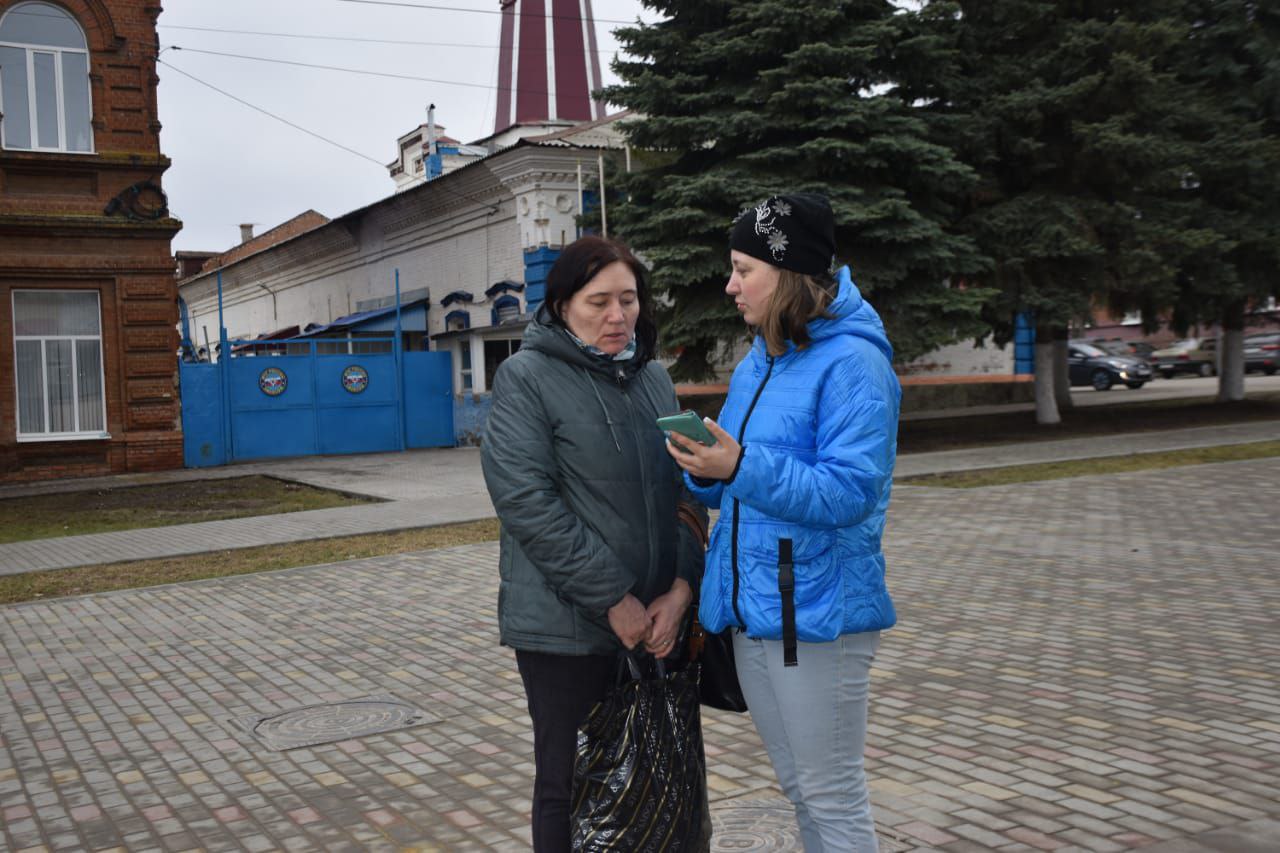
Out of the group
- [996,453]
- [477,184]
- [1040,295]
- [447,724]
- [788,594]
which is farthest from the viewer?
[477,184]

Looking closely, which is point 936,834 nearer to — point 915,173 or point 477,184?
point 915,173

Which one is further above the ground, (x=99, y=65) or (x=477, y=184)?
(x=99, y=65)

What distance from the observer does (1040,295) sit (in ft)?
62.3

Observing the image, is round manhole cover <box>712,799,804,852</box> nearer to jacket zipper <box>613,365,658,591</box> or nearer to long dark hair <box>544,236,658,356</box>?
jacket zipper <box>613,365,658,591</box>

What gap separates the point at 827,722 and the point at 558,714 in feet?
2.21

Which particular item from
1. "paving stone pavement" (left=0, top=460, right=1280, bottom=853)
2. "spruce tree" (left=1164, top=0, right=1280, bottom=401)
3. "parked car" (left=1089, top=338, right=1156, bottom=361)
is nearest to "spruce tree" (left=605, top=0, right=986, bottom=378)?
"spruce tree" (left=1164, top=0, right=1280, bottom=401)

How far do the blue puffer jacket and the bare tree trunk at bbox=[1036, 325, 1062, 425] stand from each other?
66.8ft

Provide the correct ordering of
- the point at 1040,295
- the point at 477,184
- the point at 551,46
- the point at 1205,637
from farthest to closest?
the point at 551,46 < the point at 477,184 < the point at 1040,295 < the point at 1205,637

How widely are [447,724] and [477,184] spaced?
1908cm

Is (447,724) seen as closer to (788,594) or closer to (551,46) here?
(788,594)

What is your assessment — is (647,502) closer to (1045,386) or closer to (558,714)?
(558,714)

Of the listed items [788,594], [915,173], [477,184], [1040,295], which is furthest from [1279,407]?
[788,594]

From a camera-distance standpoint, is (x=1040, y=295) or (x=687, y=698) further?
(x=1040, y=295)

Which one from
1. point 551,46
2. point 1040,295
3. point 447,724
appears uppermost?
point 551,46
